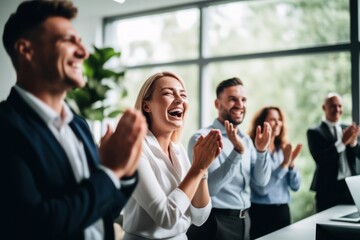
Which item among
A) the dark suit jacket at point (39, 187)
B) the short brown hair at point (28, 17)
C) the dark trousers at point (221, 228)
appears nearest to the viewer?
the dark suit jacket at point (39, 187)

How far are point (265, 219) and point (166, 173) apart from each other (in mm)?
1856

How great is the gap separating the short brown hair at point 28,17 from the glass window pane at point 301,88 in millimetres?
3673

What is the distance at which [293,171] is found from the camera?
3.38 meters

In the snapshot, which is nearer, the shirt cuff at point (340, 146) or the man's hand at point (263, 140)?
the man's hand at point (263, 140)

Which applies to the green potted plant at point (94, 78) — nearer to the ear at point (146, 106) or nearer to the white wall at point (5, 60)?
the white wall at point (5, 60)

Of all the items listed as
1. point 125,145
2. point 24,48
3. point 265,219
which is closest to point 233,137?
point 265,219

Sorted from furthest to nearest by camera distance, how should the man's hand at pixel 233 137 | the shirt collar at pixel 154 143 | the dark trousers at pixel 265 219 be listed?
the dark trousers at pixel 265 219 < the man's hand at pixel 233 137 < the shirt collar at pixel 154 143

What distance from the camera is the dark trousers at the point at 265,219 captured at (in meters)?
3.15

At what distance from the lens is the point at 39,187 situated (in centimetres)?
89

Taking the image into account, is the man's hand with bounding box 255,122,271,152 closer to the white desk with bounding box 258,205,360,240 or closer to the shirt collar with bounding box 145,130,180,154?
the white desk with bounding box 258,205,360,240

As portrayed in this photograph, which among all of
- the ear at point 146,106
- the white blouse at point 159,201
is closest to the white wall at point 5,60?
the ear at point 146,106

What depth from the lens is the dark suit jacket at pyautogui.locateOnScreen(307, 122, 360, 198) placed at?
148 inches

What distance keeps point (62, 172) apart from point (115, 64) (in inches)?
206

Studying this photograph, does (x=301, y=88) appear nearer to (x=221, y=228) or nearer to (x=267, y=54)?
(x=267, y=54)
